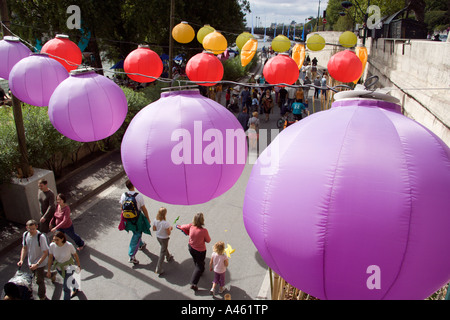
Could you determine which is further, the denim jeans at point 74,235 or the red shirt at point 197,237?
the denim jeans at point 74,235

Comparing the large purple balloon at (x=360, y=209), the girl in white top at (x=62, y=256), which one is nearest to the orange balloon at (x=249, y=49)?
the girl in white top at (x=62, y=256)

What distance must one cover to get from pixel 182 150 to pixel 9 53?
546 centimetres

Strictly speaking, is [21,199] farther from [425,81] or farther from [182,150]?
[425,81]

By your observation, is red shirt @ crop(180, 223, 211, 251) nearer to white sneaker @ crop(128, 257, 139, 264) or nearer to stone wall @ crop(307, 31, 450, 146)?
white sneaker @ crop(128, 257, 139, 264)

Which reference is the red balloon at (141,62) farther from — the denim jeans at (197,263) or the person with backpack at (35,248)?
the denim jeans at (197,263)

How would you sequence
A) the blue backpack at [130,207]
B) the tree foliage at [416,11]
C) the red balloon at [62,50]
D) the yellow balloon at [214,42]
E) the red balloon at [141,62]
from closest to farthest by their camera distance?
1. the blue backpack at [130,207]
2. the red balloon at [62,50]
3. the red balloon at [141,62]
4. the yellow balloon at [214,42]
5. the tree foliage at [416,11]

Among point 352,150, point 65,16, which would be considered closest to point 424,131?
point 352,150

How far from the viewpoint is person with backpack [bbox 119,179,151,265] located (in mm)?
5777

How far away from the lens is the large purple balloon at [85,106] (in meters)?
4.06

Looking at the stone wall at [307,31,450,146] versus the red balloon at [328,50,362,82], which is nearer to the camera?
the stone wall at [307,31,450,146]

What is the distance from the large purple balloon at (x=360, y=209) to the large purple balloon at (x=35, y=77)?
4.25 meters

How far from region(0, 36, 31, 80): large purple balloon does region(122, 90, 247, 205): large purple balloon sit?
15.6 feet

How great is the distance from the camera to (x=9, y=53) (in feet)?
21.1

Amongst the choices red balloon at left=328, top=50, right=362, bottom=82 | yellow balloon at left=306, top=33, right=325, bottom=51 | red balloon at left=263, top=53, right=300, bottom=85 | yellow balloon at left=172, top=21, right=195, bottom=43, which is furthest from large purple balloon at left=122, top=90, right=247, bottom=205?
yellow balloon at left=306, top=33, right=325, bottom=51
